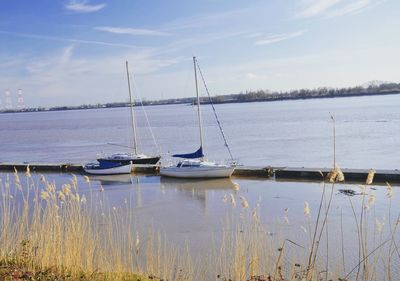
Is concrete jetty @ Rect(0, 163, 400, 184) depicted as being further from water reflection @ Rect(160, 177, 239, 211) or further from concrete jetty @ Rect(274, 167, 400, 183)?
water reflection @ Rect(160, 177, 239, 211)

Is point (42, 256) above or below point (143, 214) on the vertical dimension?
above

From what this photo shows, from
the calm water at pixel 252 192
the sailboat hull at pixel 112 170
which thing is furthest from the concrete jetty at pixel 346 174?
the sailboat hull at pixel 112 170

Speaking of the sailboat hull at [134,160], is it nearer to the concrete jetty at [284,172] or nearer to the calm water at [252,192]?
the concrete jetty at [284,172]

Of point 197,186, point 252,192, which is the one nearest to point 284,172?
point 252,192

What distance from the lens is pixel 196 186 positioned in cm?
2078

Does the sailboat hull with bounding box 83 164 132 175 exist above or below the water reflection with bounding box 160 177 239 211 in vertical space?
above

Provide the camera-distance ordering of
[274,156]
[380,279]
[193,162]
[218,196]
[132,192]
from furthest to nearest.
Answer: [274,156] < [193,162] < [132,192] < [218,196] < [380,279]

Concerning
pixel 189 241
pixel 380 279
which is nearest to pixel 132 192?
pixel 189 241

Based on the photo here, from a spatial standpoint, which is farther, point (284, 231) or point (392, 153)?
point (392, 153)

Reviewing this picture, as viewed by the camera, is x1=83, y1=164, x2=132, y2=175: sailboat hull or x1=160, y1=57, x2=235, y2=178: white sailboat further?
x1=83, y1=164, x2=132, y2=175: sailboat hull

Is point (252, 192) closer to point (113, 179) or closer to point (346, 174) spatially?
point (346, 174)

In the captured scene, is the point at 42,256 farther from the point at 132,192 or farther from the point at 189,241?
the point at 132,192

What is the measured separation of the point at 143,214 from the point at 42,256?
28.8 feet

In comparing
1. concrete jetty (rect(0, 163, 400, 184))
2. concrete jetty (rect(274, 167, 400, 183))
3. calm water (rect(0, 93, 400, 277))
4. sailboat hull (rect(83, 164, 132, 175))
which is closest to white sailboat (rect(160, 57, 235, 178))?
calm water (rect(0, 93, 400, 277))
